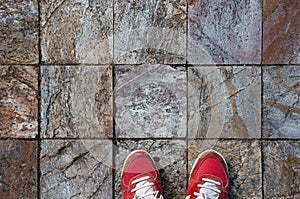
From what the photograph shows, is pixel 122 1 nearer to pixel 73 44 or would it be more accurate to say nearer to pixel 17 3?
pixel 73 44

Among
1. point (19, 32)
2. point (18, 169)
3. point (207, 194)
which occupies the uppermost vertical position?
point (19, 32)

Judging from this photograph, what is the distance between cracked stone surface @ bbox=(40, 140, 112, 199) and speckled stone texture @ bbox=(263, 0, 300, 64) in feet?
2.98

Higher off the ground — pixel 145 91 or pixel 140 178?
pixel 145 91

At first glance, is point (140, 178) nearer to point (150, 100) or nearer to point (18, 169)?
point (150, 100)

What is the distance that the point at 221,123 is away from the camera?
185cm

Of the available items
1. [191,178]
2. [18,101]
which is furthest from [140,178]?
[18,101]

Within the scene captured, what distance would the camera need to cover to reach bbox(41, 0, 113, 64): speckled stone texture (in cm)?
185

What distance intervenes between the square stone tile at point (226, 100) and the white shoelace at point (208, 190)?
227 mm

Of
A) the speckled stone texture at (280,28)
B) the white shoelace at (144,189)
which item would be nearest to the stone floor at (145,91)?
the speckled stone texture at (280,28)

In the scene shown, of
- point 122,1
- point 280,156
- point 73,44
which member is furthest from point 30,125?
point 280,156

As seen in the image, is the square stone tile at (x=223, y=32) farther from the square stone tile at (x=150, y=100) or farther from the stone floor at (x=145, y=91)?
the square stone tile at (x=150, y=100)

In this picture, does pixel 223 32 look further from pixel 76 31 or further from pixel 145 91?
pixel 76 31

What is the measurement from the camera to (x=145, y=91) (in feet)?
6.07

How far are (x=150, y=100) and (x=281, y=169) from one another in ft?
2.35
